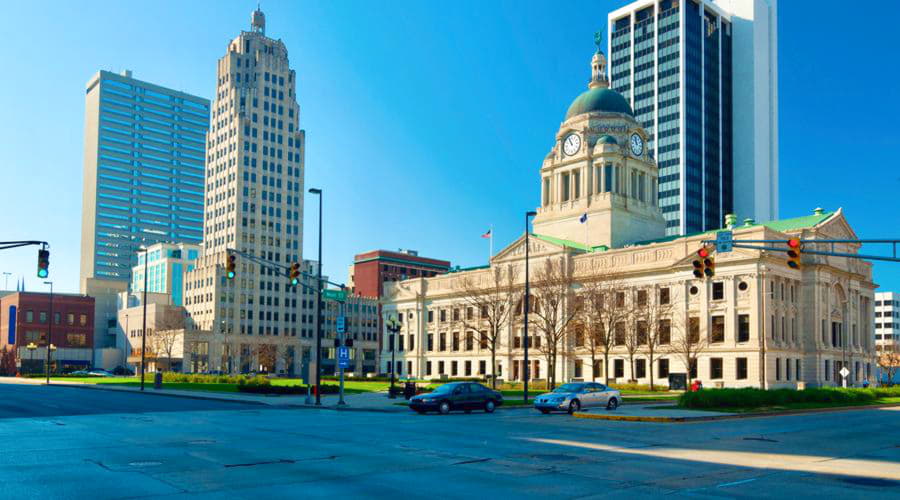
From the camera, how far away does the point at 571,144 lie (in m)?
114

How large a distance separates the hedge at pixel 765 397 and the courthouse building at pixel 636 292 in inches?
1020

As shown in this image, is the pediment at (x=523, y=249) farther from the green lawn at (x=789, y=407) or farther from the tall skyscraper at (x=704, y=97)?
the tall skyscraper at (x=704, y=97)

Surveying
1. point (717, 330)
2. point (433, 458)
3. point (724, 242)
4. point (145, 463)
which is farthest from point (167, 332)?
point (433, 458)

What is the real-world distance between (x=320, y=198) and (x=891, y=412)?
3387cm

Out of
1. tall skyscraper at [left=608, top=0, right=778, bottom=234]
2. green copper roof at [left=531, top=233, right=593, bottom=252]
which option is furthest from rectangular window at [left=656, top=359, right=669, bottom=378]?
tall skyscraper at [left=608, top=0, right=778, bottom=234]

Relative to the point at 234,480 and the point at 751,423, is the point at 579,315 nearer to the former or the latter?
the point at 751,423

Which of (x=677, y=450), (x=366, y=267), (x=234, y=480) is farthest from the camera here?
(x=366, y=267)

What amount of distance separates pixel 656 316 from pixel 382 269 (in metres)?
104

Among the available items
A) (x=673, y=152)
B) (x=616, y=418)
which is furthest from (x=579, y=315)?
(x=673, y=152)

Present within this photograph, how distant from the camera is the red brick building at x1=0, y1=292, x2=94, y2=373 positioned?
143125 mm

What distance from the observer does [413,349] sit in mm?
120688

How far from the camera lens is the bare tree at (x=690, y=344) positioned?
82.6 m

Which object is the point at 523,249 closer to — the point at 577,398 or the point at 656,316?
the point at 656,316

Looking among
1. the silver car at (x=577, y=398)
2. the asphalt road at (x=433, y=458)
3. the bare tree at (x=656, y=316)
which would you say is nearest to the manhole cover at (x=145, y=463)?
the asphalt road at (x=433, y=458)
